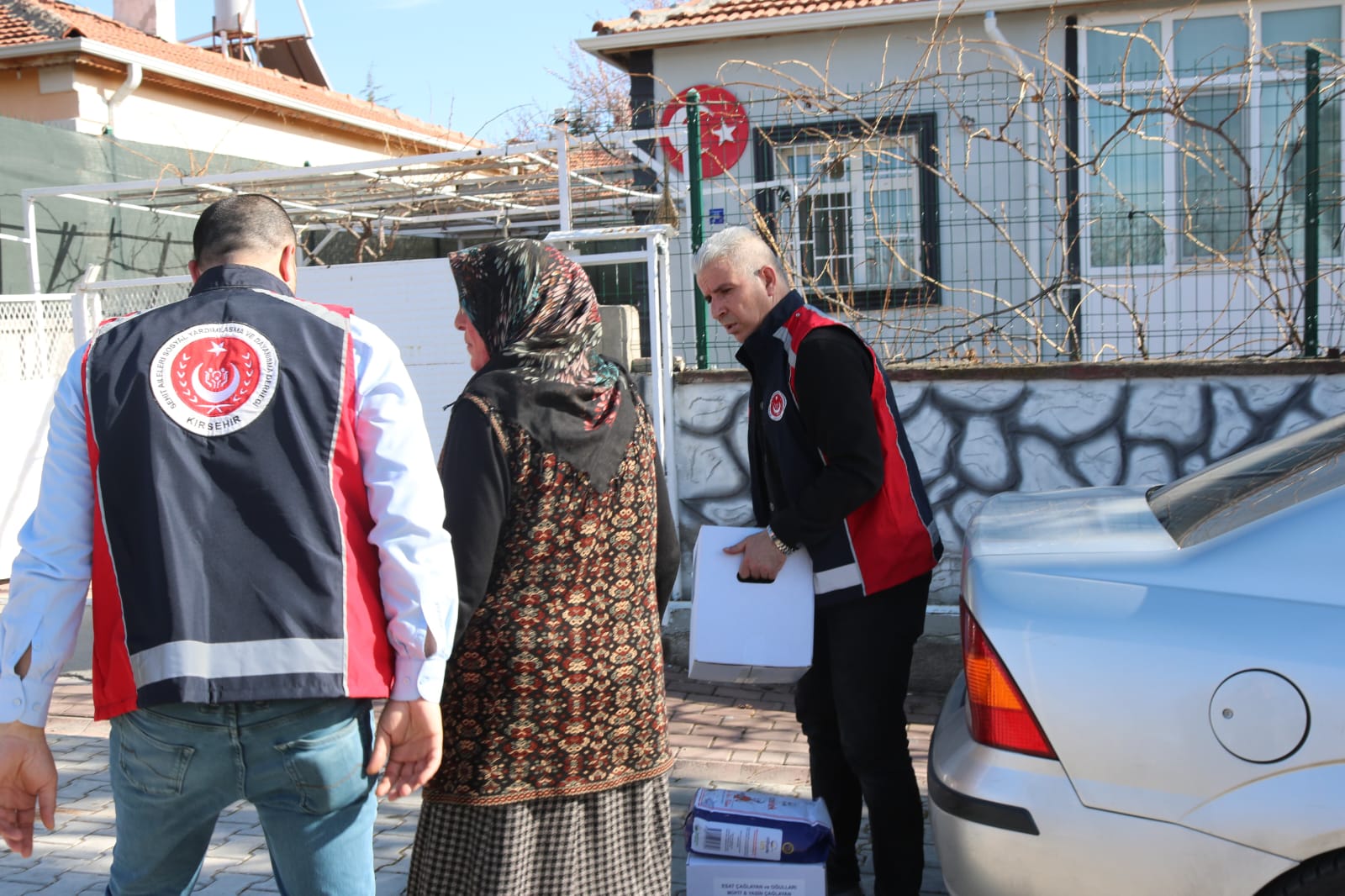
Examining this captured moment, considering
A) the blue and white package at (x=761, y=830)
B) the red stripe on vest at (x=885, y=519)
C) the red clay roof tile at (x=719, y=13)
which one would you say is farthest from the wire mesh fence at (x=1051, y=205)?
the blue and white package at (x=761, y=830)

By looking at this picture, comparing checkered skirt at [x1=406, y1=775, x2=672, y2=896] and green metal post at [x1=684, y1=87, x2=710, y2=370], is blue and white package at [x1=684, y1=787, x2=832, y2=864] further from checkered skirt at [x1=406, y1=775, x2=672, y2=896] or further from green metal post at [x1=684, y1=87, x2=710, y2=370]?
green metal post at [x1=684, y1=87, x2=710, y2=370]

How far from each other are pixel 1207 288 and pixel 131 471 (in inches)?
233

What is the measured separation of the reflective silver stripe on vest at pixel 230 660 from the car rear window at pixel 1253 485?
6.34ft

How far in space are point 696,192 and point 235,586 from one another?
437 cm

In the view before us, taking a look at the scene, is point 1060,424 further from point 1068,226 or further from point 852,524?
point 852,524

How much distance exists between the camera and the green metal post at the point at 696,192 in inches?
235

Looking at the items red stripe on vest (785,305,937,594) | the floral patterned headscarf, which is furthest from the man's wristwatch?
the floral patterned headscarf

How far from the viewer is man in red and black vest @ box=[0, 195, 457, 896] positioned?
200cm

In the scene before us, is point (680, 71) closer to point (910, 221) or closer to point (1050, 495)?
point (910, 221)

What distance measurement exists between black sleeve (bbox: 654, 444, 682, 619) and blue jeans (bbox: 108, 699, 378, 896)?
3.06ft

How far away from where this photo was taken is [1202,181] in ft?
27.0

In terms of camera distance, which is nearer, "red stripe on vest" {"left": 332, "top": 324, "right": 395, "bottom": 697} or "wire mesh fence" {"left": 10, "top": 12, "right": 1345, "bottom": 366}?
"red stripe on vest" {"left": 332, "top": 324, "right": 395, "bottom": 697}

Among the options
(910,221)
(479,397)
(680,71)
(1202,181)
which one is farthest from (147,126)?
(479,397)

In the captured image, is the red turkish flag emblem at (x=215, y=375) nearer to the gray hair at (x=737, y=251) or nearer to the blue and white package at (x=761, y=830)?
the gray hair at (x=737, y=251)
